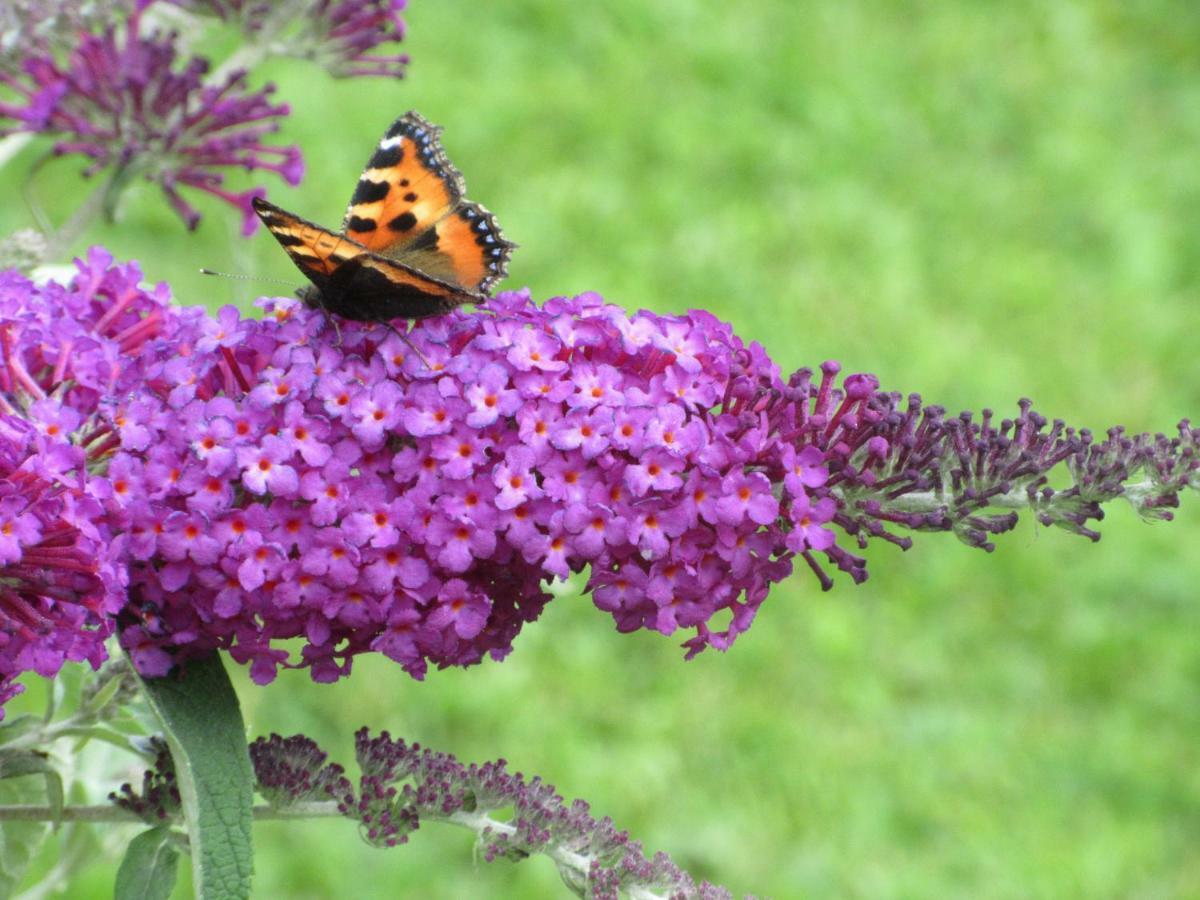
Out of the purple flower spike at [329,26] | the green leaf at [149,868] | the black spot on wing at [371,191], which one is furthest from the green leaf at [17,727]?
the purple flower spike at [329,26]

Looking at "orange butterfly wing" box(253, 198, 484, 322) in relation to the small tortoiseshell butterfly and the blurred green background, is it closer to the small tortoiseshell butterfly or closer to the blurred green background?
the small tortoiseshell butterfly

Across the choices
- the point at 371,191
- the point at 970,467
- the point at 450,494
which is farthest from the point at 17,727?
the point at 970,467

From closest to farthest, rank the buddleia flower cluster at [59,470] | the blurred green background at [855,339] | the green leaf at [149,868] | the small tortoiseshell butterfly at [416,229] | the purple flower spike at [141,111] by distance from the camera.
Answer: the buddleia flower cluster at [59,470] < the green leaf at [149,868] < the small tortoiseshell butterfly at [416,229] < the purple flower spike at [141,111] < the blurred green background at [855,339]

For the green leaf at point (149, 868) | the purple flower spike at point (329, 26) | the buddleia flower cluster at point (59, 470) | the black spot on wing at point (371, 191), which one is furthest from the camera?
the purple flower spike at point (329, 26)

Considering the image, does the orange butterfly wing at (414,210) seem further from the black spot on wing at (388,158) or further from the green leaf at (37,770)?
the green leaf at (37,770)

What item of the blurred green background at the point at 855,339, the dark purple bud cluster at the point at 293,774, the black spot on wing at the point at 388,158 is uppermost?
the blurred green background at the point at 855,339

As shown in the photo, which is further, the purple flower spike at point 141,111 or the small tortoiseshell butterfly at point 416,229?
the purple flower spike at point 141,111

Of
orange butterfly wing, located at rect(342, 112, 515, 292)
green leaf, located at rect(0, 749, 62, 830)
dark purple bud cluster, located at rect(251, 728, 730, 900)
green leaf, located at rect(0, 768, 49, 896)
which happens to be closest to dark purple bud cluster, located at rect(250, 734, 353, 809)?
dark purple bud cluster, located at rect(251, 728, 730, 900)

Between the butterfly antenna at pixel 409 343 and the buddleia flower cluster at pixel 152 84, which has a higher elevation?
the buddleia flower cluster at pixel 152 84
